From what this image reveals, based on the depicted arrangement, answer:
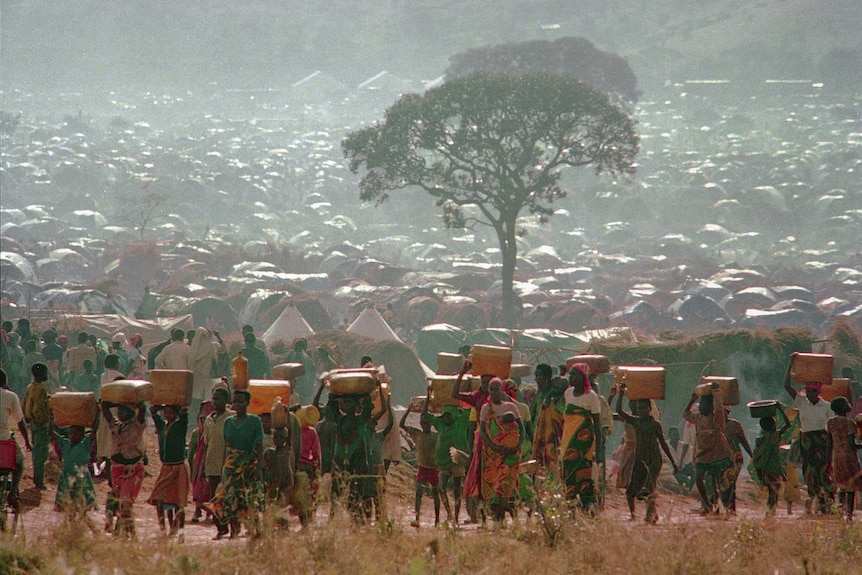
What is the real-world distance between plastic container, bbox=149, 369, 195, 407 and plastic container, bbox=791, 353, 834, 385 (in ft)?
19.8

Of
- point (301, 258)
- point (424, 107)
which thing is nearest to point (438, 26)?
point (301, 258)

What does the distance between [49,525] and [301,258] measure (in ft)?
129

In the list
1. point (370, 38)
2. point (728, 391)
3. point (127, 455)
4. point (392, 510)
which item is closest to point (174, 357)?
point (392, 510)

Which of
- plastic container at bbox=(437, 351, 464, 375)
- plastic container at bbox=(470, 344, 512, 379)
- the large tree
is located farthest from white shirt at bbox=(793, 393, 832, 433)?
the large tree

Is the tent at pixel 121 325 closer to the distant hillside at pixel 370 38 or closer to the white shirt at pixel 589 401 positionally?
the white shirt at pixel 589 401

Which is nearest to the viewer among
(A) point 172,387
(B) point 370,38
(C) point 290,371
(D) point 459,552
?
(D) point 459,552

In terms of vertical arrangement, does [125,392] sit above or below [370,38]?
below

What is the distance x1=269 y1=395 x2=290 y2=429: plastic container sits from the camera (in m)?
7.39

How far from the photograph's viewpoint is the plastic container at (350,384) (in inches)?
304

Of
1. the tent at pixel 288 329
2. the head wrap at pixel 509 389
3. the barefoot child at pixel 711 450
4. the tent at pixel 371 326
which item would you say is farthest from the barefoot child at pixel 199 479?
the tent at pixel 371 326

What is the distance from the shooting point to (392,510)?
928cm

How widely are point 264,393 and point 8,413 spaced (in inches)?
86.4

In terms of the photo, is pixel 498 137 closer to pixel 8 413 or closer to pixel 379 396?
pixel 379 396

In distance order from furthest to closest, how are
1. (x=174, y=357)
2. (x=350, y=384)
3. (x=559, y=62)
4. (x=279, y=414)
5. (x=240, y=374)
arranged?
(x=559, y=62) < (x=174, y=357) < (x=350, y=384) < (x=240, y=374) < (x=279, y=414)
